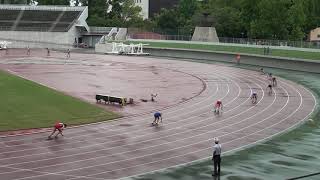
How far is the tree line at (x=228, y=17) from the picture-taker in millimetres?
91438

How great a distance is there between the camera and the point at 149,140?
27.8 metres

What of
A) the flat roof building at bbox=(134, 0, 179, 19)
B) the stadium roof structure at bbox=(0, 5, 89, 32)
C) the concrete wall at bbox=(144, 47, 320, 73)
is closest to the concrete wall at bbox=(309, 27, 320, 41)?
the concrete wall at bbox=(144, 47, 320, 73)

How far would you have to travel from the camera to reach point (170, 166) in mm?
22844

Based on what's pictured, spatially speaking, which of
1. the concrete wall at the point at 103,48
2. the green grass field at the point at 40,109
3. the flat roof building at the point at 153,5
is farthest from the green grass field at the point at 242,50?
the flat roof building at the point at 153,5

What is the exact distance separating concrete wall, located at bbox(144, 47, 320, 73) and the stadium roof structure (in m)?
27.1

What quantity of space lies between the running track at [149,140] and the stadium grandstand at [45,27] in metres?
77.5

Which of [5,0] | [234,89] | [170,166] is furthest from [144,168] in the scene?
[5,0]

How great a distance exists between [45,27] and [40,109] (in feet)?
283

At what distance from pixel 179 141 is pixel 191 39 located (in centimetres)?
7743

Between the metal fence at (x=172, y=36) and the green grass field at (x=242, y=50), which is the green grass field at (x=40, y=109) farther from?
the metal fence at (x=172, y=36)

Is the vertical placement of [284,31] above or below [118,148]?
above

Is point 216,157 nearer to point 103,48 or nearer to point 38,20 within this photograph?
point 103,48

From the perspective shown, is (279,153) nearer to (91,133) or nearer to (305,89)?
(91,133)

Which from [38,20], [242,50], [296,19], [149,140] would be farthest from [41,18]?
[149,140]
